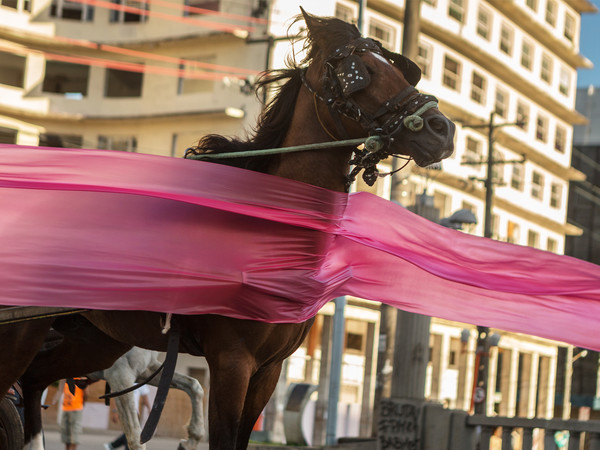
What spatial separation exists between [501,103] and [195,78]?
58.3 feet

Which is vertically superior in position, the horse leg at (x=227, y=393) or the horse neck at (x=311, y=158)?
the horse neck at (x=311, y=158)

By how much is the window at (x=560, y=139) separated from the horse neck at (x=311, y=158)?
165 feet

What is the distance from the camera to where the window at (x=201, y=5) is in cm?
3712

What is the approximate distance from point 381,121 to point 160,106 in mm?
33149

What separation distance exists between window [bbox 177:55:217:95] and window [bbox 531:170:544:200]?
21.5 metres

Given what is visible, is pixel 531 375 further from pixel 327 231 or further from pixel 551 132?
Result: pixel 327 231

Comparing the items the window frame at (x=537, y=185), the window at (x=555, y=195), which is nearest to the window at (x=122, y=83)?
the window frame at (x=537, y=185)

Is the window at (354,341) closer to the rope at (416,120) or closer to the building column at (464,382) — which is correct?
the building column at (464,382)

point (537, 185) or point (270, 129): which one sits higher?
point (537, 185)

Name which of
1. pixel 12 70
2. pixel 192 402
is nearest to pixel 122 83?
pixel 12 70

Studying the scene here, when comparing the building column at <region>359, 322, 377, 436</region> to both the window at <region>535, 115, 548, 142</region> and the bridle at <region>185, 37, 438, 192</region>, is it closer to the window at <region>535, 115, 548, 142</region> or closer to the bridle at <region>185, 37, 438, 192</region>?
the window at <region>535, 115, 548, 142</region>

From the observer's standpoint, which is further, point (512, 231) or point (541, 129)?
point (541, 129)

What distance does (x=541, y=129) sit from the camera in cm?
5216

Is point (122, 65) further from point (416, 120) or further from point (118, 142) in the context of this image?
point (416, 120)
